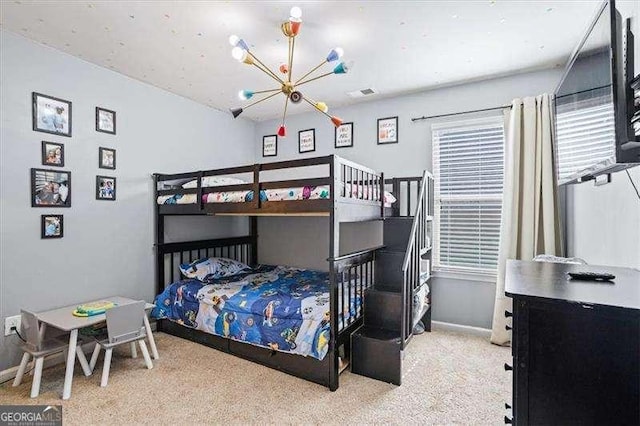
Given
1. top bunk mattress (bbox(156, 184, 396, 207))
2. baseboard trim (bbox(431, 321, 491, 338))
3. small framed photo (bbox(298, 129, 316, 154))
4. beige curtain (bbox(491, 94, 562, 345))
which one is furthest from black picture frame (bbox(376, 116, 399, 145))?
baseboard trim (bbox(431, 321, 491, 338))

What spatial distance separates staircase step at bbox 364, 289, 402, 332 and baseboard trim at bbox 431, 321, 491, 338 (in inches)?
41.3

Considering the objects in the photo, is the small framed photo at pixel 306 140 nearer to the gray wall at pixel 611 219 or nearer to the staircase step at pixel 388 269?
the staircase step at pixel 388 269

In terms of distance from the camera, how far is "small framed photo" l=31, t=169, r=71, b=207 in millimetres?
2523

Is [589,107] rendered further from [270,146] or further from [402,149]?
[270,146]

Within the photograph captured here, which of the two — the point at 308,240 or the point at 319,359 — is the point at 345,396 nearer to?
the point at 319,359

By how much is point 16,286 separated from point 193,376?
147 cm

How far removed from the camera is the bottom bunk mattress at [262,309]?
242cm

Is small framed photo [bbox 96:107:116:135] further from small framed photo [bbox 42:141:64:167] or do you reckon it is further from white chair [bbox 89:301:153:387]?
white chair [bbox 89:301:153:387]

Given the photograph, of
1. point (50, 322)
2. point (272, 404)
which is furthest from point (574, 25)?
point (50, 322)

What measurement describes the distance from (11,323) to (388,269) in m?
2.99

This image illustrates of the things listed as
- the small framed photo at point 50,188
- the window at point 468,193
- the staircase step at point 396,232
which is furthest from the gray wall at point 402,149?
the small framed photo at point 50,188

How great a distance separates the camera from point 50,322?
2266 millimetres

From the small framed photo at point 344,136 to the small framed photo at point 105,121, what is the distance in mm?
2338

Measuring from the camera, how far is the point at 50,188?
261 centimetres
